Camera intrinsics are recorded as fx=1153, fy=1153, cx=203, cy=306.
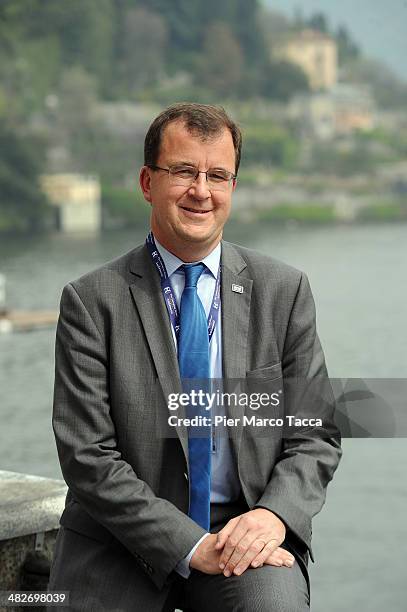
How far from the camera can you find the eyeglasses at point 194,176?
1324mm

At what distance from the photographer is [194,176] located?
4.36 ft

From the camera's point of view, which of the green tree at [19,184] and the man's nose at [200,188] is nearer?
the man's nose at [200,188]

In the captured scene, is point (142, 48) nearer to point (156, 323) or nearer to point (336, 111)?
point (336, 111)

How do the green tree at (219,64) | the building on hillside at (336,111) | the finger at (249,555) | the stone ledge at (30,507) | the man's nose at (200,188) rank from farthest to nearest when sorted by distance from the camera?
the building on hillside at (336,111) → the green tree at (219,64) → the stone ledge at (30,507) → the man's nose at (200,188) → the finger at (249,555)

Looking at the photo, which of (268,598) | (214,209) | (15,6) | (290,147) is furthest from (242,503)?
(290,147)

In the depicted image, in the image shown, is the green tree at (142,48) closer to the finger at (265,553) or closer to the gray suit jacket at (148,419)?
the gray suit jacket at (148,419)

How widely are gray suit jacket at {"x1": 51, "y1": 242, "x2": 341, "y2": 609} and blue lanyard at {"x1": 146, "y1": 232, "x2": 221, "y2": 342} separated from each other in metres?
0.01

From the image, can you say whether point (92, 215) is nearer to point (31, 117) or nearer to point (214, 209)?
point (31, 117)

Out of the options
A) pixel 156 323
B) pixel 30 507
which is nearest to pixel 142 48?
pixel 30 507

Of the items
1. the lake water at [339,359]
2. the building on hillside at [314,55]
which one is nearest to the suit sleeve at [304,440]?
the lake water at [339,359]

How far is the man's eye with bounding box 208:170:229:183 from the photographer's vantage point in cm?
133

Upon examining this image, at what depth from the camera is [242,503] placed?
1.31 metres

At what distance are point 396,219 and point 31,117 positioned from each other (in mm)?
17950

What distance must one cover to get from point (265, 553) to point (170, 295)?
0.32m
